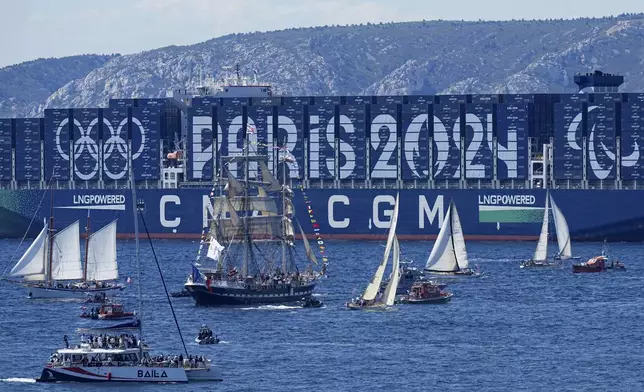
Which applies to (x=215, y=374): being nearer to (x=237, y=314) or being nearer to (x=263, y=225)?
(x=237, y=314)

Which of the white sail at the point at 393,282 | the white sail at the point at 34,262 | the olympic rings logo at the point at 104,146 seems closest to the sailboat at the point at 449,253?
the white sail at the point at 393,282

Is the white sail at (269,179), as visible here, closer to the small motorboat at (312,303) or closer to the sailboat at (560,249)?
the small motorboat at (312,303)

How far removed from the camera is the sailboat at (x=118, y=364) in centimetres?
6656

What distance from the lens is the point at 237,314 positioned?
8988cm

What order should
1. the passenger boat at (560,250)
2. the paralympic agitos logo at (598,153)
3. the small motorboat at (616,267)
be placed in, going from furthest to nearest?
the paralympic agitos logo at (598,153) < the passenger boat at (560,250) < the small motorboat at (616,267)

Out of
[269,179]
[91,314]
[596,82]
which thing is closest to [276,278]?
[269,179]

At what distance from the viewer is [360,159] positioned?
14712 centimetres

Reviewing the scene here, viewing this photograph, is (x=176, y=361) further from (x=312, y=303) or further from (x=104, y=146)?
(x=104, y=146)

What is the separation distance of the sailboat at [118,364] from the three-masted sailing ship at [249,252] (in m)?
25.2

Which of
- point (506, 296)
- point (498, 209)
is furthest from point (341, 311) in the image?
point (498, 209)

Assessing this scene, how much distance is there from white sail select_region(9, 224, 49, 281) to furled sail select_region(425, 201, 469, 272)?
21.7 metres

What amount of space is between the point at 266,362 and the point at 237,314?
16432 mm

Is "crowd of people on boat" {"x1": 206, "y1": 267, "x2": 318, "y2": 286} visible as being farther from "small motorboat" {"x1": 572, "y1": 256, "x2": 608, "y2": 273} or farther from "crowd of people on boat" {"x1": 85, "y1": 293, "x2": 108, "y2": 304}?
"small motorboat" {"x1": 572, "y1": 256, "x2": 608, "y2": 273}

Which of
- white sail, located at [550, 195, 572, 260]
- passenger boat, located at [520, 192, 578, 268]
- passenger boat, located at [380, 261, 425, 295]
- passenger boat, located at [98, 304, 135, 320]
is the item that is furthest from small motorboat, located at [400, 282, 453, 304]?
white sail, located at [550, 195, 572, 260]
